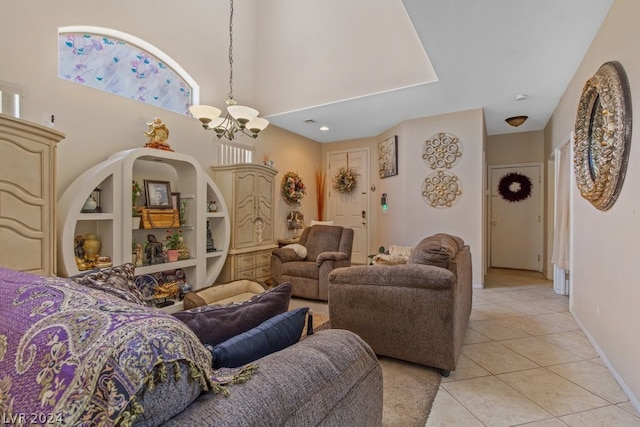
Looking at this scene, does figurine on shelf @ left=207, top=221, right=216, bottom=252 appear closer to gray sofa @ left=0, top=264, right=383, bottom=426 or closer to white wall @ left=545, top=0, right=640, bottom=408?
gray sofa @ left=0, top=264, right=383, bottom=426

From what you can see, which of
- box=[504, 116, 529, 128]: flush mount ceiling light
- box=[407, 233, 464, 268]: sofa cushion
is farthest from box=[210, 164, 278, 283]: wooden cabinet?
box=[504, 116, 529, 128]: flush mount ceiling light

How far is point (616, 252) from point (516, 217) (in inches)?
157

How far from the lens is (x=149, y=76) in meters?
3.58

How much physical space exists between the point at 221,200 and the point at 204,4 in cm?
271

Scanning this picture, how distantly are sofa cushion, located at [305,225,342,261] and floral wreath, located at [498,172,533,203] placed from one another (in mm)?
3579

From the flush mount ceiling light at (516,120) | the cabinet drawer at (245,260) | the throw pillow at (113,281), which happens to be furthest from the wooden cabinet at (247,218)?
the flush mount ceiling light at (516,120)

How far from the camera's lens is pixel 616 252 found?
2123 mm

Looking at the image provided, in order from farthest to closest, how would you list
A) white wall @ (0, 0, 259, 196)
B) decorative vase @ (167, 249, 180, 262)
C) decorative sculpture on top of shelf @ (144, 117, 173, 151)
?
decorative vase @ (167, 249, 180, 262)
decorative sculpture on top of shelf @ (144, 117, 173, 151)
white wall @ (0, 0, 259, 196)

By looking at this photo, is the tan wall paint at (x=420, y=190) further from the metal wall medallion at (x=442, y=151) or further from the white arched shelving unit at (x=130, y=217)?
the white arched shelving unit at (x=130, y=217)

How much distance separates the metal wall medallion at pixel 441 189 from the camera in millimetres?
4562

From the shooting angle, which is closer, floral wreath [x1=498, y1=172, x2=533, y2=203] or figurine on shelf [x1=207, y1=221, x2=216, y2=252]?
figurine on shelf [x1=207, y1=221, x2=216, y2=252]

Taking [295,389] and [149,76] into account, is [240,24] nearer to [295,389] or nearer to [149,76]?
[149,76]

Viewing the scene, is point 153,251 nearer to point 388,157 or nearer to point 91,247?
point 91,247

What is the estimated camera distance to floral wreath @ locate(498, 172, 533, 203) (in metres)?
5.61
